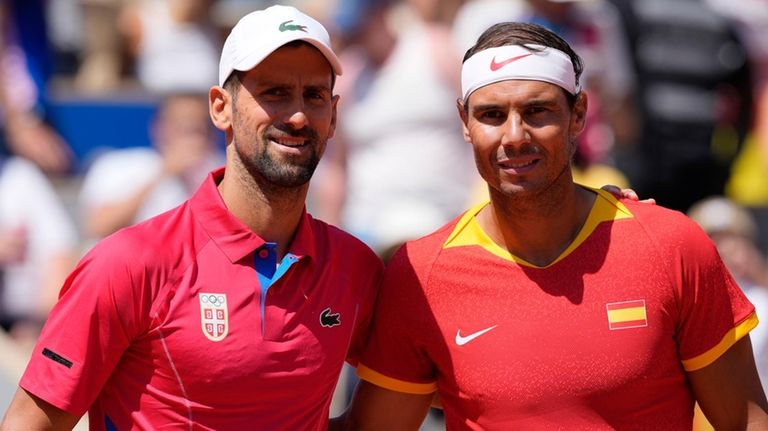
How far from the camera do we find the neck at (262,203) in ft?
12.7

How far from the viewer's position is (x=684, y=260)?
3920 mm

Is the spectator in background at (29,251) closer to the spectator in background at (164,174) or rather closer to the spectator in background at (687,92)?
the spectator in background at (164,174)

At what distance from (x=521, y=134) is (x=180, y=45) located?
4.54m

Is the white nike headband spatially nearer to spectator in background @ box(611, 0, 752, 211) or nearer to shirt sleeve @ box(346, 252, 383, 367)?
shirt sleeve @ box(346, 252, 383, 367)

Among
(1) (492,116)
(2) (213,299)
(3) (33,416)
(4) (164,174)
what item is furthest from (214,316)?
(4) (164,174)

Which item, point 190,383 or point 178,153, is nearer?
point 190,383

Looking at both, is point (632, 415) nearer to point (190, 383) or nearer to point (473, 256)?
point (473, 256)

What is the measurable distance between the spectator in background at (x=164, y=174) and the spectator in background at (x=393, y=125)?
2.40 ft

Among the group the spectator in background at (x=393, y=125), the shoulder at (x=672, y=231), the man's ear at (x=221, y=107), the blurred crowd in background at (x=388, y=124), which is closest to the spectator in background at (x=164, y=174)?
the blurred crowd in background at (x=388, y=124)

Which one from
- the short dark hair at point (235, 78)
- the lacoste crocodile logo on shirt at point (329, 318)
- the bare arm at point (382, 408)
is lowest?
the bare arm at point (382, 408)

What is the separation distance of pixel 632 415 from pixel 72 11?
21.2 feet

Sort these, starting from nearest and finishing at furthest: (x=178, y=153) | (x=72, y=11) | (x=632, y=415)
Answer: (x=632, y=415)
(x=178, y=153)
(x=72, y=11)

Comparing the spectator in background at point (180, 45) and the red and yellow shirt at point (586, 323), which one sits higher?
the spectator in background at point (180, 45)

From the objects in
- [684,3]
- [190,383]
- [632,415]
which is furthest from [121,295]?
[684,3]
